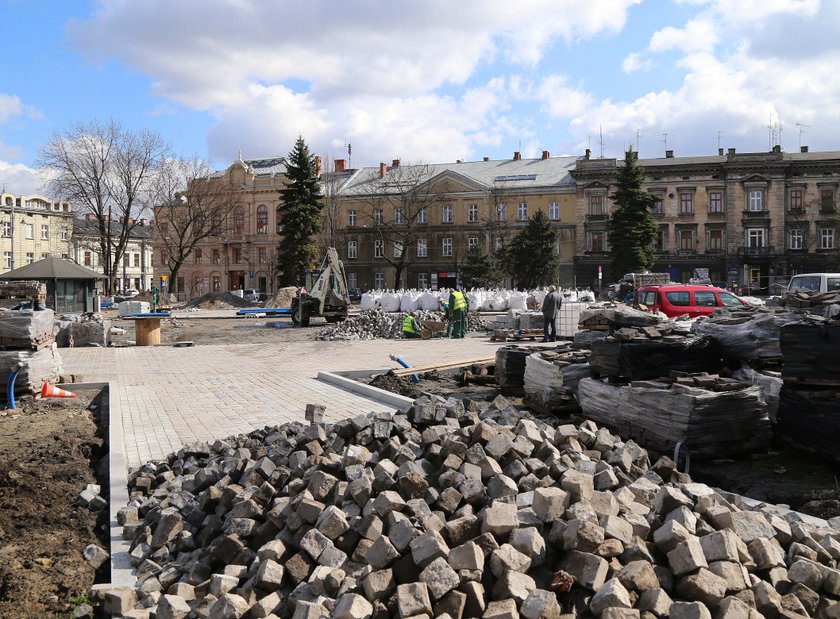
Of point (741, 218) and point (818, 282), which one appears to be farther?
point (741, 218)

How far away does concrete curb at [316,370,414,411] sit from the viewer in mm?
10641

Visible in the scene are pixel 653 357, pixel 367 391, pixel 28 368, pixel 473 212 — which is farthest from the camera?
pixel 473 212

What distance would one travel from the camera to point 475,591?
368 cm

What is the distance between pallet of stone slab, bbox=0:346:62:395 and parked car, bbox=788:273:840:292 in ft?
53.9

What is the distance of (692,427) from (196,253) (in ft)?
259

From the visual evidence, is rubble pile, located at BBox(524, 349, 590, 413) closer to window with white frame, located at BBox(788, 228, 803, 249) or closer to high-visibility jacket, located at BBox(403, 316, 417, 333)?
high-visibility jacket, located at BBox(403, 316, 417, 333)

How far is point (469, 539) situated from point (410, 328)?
20.6 meters

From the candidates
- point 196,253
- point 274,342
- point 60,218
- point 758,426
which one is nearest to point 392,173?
point 196,253

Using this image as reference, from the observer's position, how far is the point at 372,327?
2702 centimetres

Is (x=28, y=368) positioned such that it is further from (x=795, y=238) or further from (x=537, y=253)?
(x=795, y=238)

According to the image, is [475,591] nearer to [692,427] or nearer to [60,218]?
[692,427]

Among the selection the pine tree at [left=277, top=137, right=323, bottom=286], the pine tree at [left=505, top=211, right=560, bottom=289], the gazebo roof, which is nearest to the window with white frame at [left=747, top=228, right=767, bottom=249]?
the pine tree at [left=505, top=211, right=560, bottom=289]

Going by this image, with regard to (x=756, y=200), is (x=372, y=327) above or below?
below

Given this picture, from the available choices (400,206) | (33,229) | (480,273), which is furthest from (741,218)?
(33,229)
